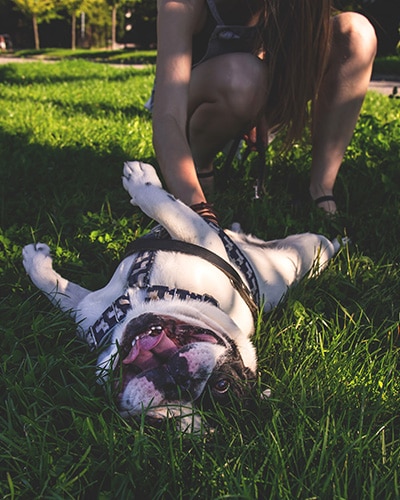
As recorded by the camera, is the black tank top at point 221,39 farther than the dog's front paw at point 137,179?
Yes

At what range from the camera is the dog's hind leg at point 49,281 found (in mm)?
2113

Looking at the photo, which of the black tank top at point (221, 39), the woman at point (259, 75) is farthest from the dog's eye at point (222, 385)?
the black tank top at point (221, 39)

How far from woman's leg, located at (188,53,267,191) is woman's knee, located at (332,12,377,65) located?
0.47m

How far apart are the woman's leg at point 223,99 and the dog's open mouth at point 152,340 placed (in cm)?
176

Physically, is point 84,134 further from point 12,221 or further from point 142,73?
point 142,73

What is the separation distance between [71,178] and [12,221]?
2.38 ft

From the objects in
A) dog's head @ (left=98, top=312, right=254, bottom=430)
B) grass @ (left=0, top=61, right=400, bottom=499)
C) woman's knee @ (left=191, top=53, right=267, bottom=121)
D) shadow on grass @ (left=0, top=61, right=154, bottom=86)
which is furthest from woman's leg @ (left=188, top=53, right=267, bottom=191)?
shadow on grass @ (left=0, top=61, right=154, bottom=86)

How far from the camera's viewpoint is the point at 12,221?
2850 millimetres

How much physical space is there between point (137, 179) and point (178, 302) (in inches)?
28.9

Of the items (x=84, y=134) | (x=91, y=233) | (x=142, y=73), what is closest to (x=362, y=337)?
(x=91, y=233)

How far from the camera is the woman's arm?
235 centimetres

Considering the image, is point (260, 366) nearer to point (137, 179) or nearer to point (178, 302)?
point (178, 302)

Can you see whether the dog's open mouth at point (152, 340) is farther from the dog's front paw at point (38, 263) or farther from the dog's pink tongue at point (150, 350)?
the dog's front paw at point (38, 263)

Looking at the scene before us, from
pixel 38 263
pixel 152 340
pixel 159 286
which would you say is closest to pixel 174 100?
pixel 38 263
